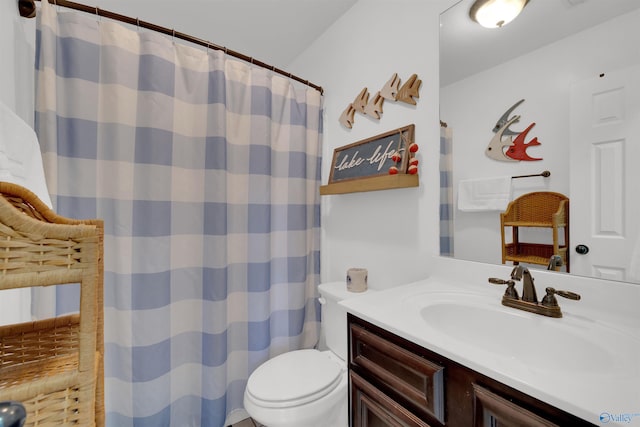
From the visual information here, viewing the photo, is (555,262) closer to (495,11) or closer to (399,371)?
(399,371)

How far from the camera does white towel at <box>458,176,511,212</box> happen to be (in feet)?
3.26

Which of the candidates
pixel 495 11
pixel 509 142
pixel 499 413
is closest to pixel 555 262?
pixel 509 142

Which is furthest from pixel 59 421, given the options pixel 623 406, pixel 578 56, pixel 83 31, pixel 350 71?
pixel 350 71

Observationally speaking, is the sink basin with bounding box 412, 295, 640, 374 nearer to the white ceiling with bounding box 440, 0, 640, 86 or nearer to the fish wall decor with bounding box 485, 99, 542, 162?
the fish wall decor with bounding box 485, 99, 542, 162

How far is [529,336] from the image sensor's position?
2.52 feet

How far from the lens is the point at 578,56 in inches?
32.3

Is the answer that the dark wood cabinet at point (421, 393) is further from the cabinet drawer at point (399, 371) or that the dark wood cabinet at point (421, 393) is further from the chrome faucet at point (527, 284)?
the chrome faucet at point (527, 284)

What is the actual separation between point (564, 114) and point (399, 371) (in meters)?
0.96

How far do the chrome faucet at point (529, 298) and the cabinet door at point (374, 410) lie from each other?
1.51 ft

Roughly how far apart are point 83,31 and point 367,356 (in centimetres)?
169

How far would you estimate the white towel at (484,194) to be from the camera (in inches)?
39.1

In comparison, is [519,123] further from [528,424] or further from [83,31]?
[83,31]

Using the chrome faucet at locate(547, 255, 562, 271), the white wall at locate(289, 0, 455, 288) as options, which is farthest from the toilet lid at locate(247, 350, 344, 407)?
the chrome faucet at locate(547, 255, 562, 271)

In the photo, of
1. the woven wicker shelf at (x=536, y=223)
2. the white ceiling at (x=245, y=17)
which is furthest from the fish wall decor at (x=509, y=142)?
the white ceiling at (x=245, y=17)
